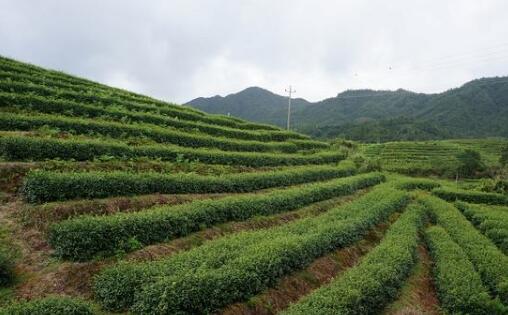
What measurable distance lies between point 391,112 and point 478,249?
140 m

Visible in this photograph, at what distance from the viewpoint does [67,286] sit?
10.8 metres

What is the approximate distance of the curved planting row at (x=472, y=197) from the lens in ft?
118

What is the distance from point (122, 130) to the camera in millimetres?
23281

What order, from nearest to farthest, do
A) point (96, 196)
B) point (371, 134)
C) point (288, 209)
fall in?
point (96, 196), point (288, 209), point (371, 134)

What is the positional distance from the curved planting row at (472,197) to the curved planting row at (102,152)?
1638 centimetres

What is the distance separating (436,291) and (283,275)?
23.8ft

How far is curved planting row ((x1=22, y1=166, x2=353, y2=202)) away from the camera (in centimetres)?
1406

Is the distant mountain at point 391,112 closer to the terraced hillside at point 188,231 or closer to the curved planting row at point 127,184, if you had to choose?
the terraced hillside at point 188,231

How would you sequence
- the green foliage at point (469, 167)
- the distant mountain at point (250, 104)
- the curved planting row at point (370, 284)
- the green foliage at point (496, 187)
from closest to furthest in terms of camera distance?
the curved planting row at point (370, 284)
the green foliage at point (496, 187)
the green foliage at point (469, 167)
the distant mountain at point (250, 104)

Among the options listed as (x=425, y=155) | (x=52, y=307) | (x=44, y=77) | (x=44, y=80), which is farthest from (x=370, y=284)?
(x=425, y=155)

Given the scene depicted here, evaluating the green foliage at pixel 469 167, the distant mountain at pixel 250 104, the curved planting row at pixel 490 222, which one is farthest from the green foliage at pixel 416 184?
the distant mountain at pixel 250 104

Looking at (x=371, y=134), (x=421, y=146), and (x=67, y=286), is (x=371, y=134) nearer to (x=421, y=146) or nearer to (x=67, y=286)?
(x=421, y=146)

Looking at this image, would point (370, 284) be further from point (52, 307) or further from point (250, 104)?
point (250, 104)

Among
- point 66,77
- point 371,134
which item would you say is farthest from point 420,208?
point 371,134
